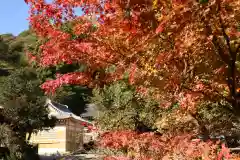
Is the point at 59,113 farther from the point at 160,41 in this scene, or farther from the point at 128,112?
the point at 160,41

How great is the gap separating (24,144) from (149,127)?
24.7 feet

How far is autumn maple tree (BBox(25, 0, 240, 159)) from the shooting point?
5312 mm

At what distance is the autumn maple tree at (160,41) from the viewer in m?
5.31

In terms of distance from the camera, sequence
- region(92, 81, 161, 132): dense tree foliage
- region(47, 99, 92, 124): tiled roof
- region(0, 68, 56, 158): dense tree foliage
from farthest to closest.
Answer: region(47, 99, 92, 124): tiled roof < region(0, 68, 56, 158): dense tree foliage < region(92, 81, 161, 132): dense tree foliage

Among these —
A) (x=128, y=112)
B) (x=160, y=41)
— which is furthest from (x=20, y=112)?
(x=160, y=41)

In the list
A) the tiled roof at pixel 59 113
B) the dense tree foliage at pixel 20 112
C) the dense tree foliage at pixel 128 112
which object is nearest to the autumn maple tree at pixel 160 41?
the dense tree foliage at pixel 128 112

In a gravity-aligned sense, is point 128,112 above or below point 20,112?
below

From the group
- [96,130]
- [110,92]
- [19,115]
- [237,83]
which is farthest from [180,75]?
[19,115]

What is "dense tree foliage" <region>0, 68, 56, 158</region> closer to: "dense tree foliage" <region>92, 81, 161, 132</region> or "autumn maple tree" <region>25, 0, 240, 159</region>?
"dense tree foliage" <region>92, 81, 161, 132</region>

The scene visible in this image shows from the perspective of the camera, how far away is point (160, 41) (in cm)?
588

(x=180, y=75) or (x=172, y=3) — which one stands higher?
(x=172, y=3)

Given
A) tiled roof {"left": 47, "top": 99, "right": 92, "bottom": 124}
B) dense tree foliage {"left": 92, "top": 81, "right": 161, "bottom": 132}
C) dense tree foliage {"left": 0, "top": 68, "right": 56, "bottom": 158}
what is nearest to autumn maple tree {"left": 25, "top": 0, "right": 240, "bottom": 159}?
dense tree foliage {"left": 92, "top": 81, "right": 161, "bottom": 132}

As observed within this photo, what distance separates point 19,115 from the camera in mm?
19828

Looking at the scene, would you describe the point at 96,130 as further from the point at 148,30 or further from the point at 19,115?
the point at 148,30
